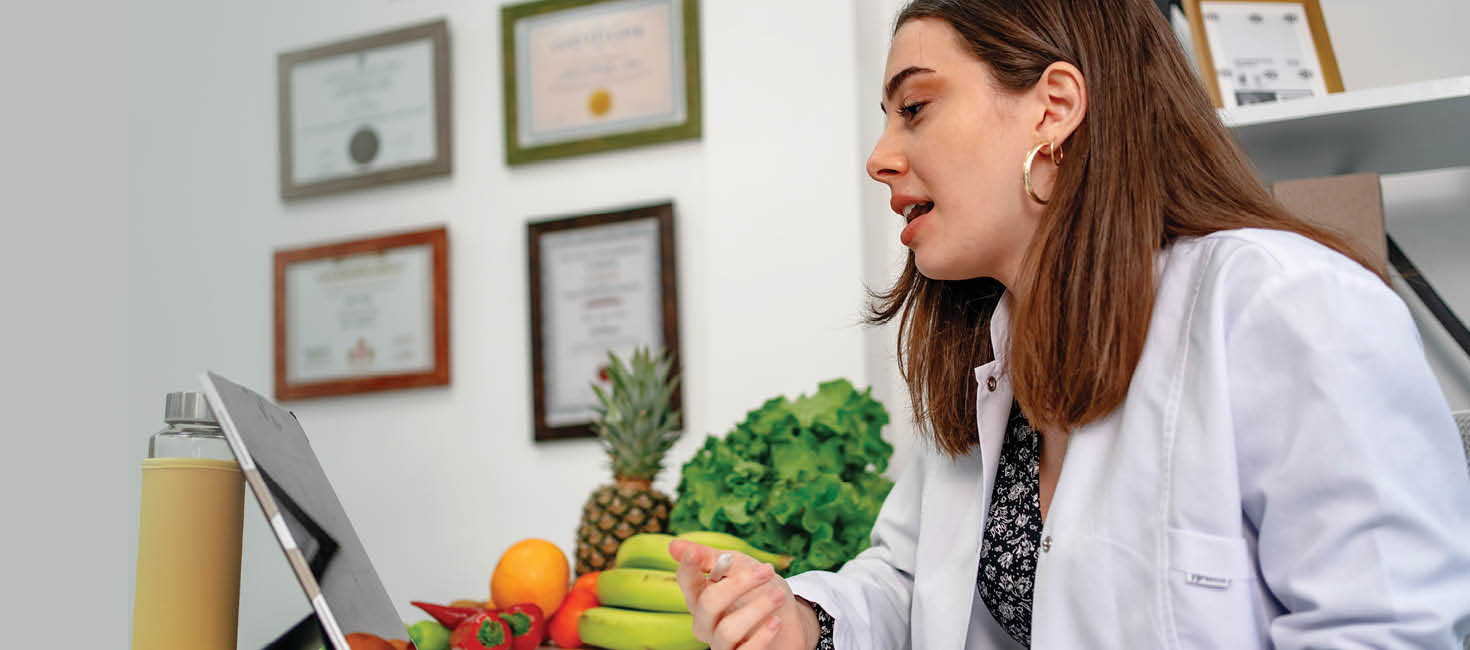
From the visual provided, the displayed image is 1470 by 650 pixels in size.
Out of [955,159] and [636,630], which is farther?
[636,630]

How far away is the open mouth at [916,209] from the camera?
1.15 meters

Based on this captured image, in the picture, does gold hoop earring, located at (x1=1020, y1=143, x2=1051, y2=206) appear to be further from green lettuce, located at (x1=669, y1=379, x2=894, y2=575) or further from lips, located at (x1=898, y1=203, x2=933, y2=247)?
green lettuce, located at (x1=669, y1=379, x2=894, y2=575)

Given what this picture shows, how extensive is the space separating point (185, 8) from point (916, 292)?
7.95ft

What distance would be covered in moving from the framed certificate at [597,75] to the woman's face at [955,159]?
115 centimetres

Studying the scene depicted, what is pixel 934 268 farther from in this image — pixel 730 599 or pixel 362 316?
pixel 362 316

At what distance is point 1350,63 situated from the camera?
1844 millimetres

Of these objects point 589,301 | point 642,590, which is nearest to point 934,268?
point 642,590

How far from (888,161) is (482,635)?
0.84m

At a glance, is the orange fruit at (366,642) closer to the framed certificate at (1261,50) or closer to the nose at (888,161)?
the nose at (888,161)

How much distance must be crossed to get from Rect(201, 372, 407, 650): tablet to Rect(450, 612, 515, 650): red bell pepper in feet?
1.82

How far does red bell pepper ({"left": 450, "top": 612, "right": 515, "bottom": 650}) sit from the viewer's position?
146cm

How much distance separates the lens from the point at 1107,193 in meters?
1.00

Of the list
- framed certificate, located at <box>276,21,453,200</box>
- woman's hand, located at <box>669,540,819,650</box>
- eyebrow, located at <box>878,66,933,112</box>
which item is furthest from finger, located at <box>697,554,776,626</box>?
framed certificate, located at <box>276,21,453,200</box>

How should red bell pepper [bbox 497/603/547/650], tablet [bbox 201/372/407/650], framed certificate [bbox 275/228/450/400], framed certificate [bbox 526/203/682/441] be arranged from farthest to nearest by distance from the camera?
framed certificate [bbox 275/228/450/400], framed certificate [bbox 526/203/682/441], red bell pepper [bbox 497/603/547/650], tablet [bbox 201/372/407/650]
